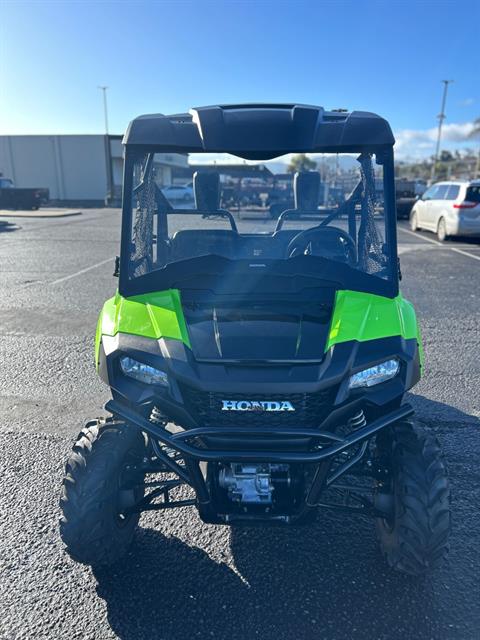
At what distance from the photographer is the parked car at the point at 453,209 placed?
13.9m

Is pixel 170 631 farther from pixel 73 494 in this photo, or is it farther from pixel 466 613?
pixel 466 613

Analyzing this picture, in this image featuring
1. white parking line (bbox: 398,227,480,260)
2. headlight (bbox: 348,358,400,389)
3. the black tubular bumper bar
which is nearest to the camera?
the black tubular bumper bar

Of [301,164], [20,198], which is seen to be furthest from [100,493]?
[20,198]

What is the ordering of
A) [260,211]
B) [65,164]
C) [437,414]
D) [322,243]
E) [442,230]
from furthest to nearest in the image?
[65,164]
[442,230]
[437,414]
[260,211]
[322,243]

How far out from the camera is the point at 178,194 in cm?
352

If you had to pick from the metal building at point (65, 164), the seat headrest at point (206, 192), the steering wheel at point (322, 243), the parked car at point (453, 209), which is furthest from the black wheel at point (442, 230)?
the metal building at point (65, 164)

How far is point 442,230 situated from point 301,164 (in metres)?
13.0

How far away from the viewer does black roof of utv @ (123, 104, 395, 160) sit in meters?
2.48

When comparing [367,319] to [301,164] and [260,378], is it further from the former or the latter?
[301,164]

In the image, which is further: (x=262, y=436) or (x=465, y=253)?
(x=465, y=253)

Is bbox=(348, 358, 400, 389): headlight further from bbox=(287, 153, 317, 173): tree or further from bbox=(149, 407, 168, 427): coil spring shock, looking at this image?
bbox=(287, 153, 317, 173): tree

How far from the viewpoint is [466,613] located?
2299 mm

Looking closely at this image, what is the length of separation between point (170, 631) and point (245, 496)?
677mm

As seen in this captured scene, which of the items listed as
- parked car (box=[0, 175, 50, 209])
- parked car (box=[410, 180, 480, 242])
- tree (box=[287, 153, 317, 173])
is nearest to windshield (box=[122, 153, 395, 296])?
tree (box=[287, 153, 317, 173])
